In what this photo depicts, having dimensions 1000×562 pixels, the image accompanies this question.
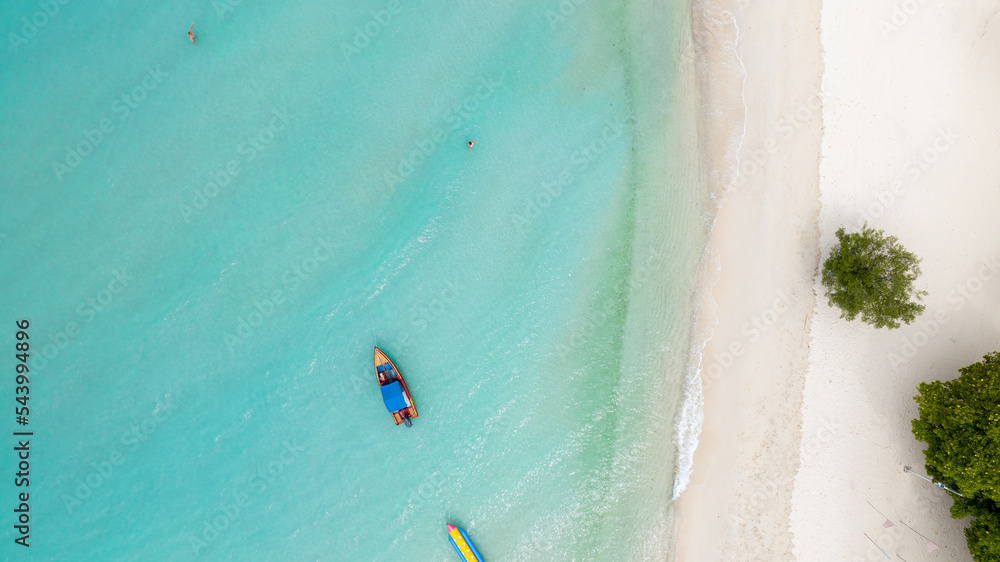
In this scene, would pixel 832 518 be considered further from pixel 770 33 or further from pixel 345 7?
pixel 345 7

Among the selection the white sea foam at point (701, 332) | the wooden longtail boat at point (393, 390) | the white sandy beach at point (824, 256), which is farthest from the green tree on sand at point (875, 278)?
the wooden longtail boat at point (393, 390)

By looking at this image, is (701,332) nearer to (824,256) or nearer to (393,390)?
(824,256)

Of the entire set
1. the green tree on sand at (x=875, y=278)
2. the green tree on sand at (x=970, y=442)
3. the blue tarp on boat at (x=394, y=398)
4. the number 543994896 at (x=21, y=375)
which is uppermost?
the number 543994896 at (x=21, y=375)

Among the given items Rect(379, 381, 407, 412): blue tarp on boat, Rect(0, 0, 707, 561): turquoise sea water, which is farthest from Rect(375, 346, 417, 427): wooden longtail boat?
Rect(0, 0, 707, 561): turquoise sea water

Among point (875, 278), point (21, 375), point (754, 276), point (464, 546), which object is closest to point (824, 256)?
point (875, 278)

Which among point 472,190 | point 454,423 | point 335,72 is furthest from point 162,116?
point 454,423

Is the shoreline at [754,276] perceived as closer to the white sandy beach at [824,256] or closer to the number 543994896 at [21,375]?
the white sandy beach at [824,256]
